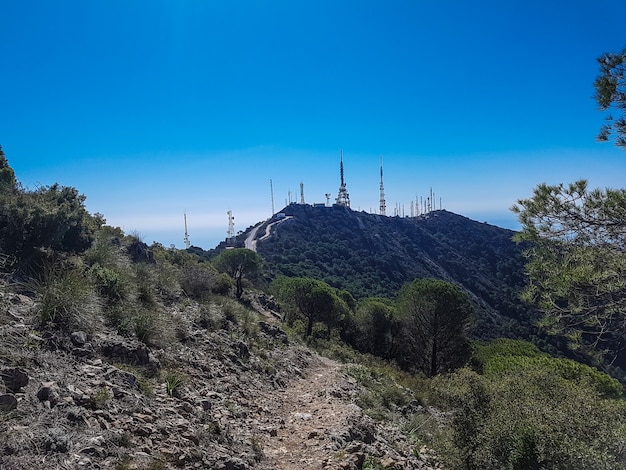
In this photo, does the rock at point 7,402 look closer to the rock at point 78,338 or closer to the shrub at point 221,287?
the rock at point 78,338

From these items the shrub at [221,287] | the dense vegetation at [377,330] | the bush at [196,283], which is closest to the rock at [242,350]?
the dense vegetation at [377,330]

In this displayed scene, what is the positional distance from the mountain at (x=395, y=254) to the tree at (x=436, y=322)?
29.3 m

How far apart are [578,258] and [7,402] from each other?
986 centimetres

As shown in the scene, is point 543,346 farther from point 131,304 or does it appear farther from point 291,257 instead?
point 131,304

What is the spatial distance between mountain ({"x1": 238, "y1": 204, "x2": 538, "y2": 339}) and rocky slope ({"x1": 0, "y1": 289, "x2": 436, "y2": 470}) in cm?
4656

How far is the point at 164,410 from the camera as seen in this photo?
18.6 ft

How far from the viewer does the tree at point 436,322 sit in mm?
25656

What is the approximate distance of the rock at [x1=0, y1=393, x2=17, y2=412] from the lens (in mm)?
3787

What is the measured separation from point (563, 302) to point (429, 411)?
5635mm

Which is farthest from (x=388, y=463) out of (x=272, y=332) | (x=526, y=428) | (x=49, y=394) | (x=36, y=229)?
(x=36, y=229)

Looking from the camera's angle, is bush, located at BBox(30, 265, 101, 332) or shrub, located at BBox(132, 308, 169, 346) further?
shrub, located at BBox(132, 308, 169, 346)

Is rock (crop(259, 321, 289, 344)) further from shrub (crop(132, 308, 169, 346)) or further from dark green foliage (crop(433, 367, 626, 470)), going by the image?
dark green foliage (crop(433, 367, 626, 470))

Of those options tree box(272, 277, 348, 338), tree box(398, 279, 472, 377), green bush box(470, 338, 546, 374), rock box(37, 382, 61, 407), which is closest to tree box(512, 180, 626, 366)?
rock box(37, 382, 61, 407)

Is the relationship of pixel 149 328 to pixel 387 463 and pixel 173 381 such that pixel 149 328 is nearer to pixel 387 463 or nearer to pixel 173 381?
pixel 173 381
